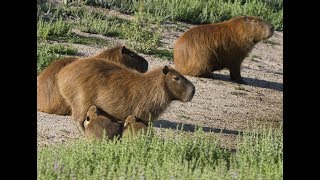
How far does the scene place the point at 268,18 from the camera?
19.6 metres

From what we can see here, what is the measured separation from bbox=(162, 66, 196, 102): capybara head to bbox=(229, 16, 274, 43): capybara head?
434 centimetres

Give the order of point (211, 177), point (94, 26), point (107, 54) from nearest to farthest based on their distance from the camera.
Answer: point (211, 177)
point (107, 54)
point (94, 26)

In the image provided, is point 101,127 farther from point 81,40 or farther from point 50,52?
point 81,40

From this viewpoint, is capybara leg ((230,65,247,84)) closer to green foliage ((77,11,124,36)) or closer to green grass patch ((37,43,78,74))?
green grass patch ((37,43,78,74))

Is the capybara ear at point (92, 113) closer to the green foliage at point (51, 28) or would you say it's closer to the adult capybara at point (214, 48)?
the adult capybara at point (214, 48)

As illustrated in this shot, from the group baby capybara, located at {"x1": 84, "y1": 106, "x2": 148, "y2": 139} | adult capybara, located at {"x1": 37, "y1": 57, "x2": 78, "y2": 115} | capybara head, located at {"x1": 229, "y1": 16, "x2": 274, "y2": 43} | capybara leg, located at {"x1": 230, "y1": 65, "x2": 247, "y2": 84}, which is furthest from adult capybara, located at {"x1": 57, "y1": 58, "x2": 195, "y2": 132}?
capybara head, located at {"x1": 229, "y1": 16, "x2": 274, "y2": 43}

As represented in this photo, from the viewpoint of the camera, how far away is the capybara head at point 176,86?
9648mm

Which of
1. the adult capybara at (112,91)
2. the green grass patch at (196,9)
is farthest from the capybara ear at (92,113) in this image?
the green grass patch at (196,9)

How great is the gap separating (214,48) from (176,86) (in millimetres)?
4133

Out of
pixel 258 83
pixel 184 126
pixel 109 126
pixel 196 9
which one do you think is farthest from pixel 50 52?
pixel 196 9

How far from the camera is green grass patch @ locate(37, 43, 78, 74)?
12.5 metres
